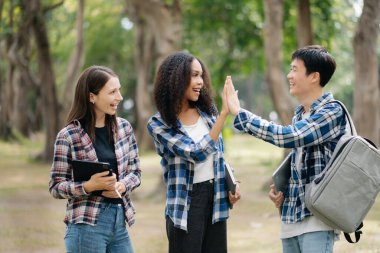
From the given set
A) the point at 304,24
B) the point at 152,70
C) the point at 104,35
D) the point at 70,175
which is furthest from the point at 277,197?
the point at 104,35

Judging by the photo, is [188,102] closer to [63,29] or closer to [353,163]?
[353,163]

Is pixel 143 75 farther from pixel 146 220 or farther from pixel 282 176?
pixel 282 176

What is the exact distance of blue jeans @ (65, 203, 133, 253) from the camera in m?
4.12

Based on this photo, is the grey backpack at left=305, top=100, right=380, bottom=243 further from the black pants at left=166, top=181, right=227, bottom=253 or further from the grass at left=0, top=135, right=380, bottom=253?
the grass at left=0, top=135, right=380, bottom=253

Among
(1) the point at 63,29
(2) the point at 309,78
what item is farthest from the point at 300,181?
(1) the point at 63,29

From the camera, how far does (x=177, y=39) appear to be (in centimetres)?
1338

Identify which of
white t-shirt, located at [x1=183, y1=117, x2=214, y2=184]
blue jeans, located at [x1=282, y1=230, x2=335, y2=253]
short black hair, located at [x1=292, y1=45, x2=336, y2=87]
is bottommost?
blue jeans, located at [x1=282, y1=230, x2=335, y2=253]

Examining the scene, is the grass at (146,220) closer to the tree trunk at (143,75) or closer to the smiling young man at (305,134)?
the smiling young man at (305,134)

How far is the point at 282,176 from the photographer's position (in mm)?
4301

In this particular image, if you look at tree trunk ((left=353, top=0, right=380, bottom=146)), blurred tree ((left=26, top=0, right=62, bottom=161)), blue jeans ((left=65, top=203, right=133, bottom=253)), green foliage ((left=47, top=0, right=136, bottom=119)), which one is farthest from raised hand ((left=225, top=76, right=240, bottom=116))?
green foliage ((left=47, top=0, right=136, bottom=119))

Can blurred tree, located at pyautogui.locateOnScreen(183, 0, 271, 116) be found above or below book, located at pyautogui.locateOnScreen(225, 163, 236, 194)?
above

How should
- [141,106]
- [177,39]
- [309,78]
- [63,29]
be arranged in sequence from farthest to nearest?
[63,29] → [141,106] → [177,39] → [309,78]

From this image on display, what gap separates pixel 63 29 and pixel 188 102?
117 feet

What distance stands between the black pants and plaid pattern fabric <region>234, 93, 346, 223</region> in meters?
0.44
